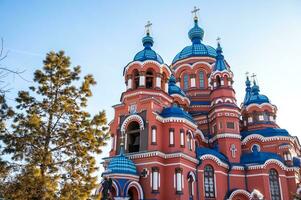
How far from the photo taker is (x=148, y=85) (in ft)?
81.8

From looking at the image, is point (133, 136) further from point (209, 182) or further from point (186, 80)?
point (186, 80)

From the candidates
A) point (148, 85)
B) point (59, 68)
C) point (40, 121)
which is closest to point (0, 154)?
point (40, 121)

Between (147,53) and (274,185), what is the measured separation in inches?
554

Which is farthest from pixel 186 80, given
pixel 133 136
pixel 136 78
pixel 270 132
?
pixel 133 136

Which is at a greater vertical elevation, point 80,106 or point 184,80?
point 184,80

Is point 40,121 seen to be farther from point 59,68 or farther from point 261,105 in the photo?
point 261,105

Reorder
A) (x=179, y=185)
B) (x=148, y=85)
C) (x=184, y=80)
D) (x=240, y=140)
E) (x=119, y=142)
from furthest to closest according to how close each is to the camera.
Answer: (x=184, y=80), (x=240, y=140), (x=148, y=85), (x=119, y=142), (x=179, y=185)

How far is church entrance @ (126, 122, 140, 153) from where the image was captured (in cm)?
2330

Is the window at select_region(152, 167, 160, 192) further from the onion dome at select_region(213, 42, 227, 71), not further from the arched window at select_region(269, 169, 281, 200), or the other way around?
the onion dome at select_region(213, 42, 227, 71)

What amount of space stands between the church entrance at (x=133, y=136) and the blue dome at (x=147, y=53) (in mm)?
4943

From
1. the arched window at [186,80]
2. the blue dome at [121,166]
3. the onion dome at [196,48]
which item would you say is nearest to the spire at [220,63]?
the onion dome at [196,48]

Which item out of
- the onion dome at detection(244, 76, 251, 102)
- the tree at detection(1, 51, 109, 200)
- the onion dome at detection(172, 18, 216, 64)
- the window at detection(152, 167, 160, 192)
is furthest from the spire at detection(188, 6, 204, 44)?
the tree at detection(1, 51, 109, 200)

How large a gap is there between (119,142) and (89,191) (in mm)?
11908

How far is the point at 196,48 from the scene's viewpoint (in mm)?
35000
